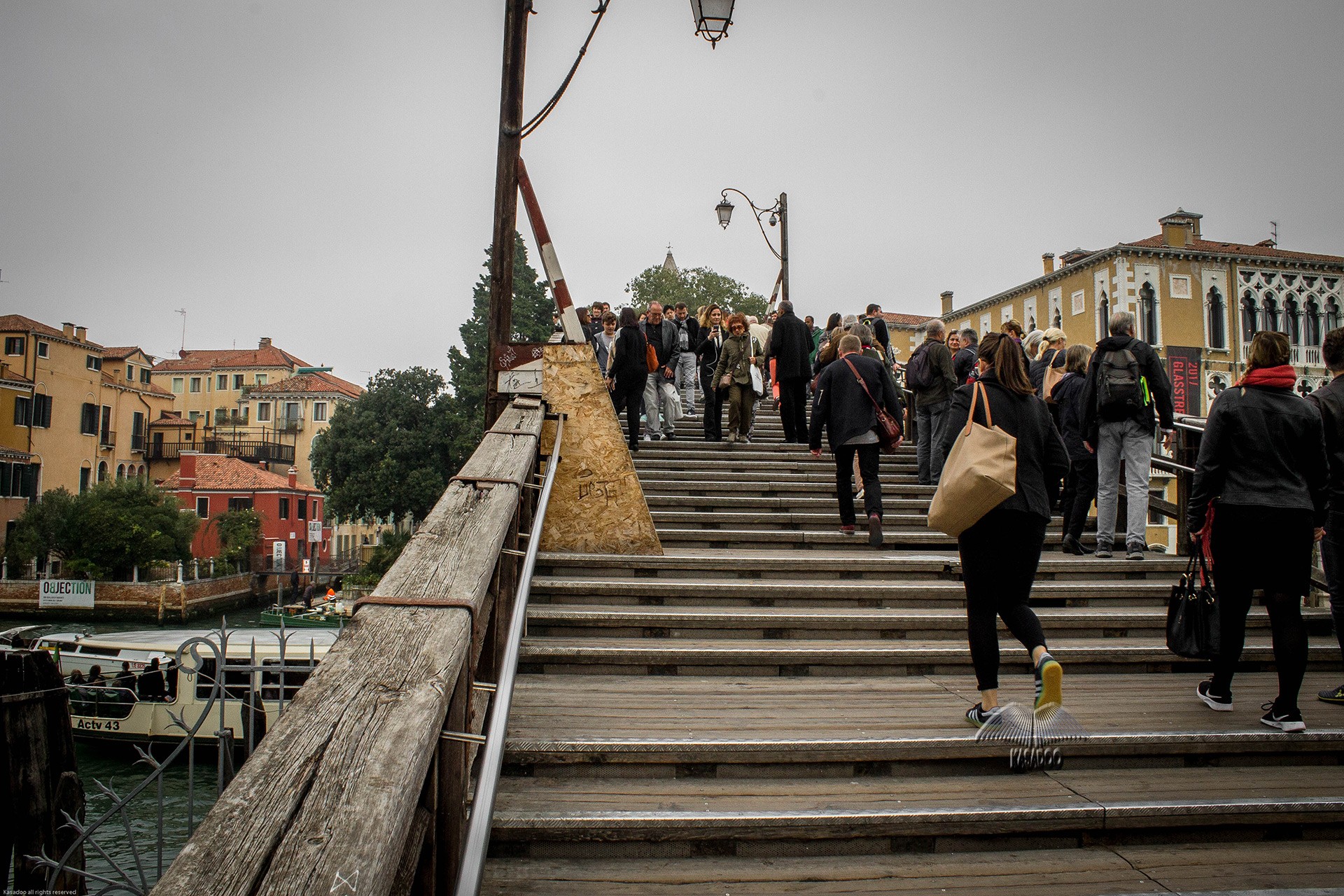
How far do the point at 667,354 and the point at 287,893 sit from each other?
10.5m

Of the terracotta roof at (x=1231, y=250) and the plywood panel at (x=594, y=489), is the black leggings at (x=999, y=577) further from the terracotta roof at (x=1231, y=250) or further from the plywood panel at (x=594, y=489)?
the terracotta roof at (x=1231, y=250)

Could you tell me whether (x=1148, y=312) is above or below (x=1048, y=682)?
above

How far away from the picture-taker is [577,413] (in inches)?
251

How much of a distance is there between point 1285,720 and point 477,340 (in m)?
51.8

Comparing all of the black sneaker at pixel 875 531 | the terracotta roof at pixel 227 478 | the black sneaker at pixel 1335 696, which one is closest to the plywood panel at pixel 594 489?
the black sneaker at pixel 875 531

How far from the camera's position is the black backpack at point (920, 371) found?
31.7ft

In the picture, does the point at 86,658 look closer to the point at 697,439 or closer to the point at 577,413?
the point at 697,439

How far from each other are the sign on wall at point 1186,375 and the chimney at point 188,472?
59.3 m

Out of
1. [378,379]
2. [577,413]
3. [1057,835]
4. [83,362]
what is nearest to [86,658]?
[577,413]

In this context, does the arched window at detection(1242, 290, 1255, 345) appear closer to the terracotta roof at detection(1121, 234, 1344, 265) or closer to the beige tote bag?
the terracotta roof at detection(1121, 234, 1344, 265)

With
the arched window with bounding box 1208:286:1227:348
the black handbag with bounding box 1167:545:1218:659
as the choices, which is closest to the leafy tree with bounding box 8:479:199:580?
the black handbag with bounding box 1167:545:1218:659

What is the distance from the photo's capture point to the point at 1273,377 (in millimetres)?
4223

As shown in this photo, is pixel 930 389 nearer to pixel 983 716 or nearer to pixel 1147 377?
pixel 1147 377

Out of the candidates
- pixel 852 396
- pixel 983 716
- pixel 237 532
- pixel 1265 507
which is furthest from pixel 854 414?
pixel 237 532
